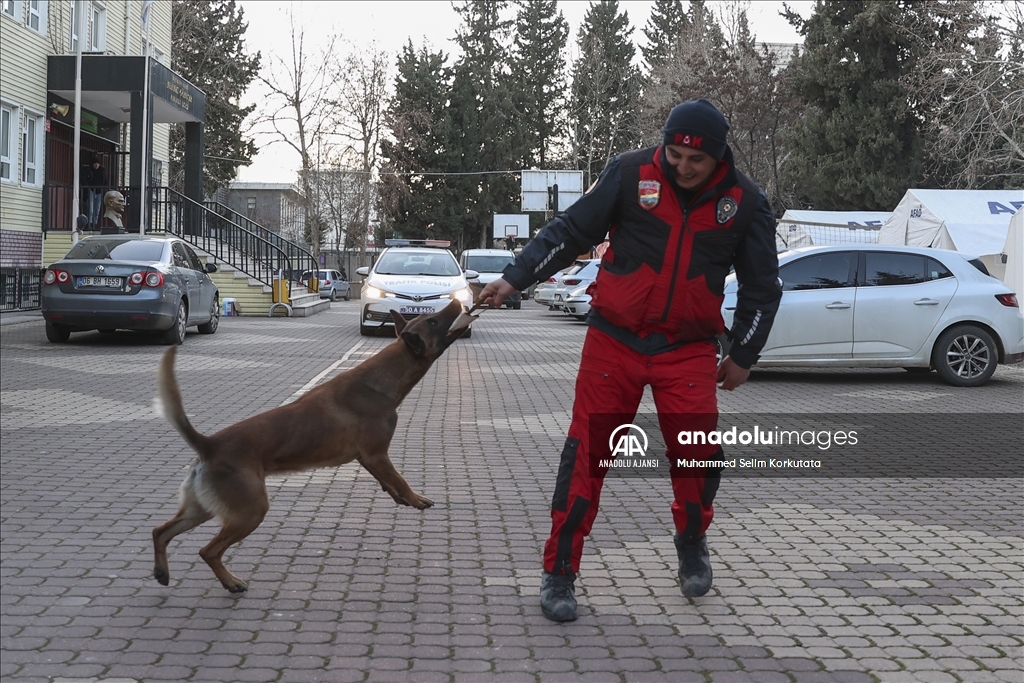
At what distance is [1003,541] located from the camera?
5.91 metres

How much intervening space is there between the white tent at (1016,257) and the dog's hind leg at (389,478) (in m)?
16.8

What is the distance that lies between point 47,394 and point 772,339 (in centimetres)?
857

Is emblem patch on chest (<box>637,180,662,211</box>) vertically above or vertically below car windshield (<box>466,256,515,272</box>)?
above

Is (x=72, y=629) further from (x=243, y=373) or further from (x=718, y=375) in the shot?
(x=243, y=373)

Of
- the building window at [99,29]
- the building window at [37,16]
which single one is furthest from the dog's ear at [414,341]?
Answer: the building window at [99,29]

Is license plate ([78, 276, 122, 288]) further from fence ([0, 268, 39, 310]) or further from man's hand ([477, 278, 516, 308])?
man's hand ([477, 278, 516, 308])

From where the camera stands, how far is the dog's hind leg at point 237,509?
439cm

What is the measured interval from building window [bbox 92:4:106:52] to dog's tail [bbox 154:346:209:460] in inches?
1241

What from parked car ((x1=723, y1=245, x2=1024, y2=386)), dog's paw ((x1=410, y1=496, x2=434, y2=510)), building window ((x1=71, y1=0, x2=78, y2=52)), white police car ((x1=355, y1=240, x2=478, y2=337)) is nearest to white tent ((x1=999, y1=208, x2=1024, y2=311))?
parked car ((x1=723, y1=245, x2=1024, y2=386))

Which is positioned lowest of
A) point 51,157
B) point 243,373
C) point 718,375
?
point 243,373

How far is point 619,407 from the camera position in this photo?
14.8 ft

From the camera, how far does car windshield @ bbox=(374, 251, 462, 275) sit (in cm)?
2131

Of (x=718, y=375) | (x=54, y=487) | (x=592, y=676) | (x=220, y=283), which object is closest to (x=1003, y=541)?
(x=718, y=375)

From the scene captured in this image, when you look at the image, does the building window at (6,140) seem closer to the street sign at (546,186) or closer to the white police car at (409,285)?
the white police car at (409,285)
